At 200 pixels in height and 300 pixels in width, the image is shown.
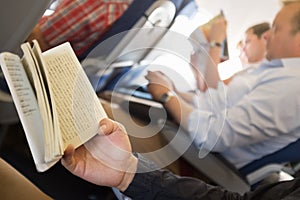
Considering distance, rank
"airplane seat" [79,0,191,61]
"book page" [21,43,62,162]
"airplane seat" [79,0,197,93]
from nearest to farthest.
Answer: "book page" [21,43,62,162] < "airplane seat" [79,0,197,93] < "airplane seat" [79,0,191,61]

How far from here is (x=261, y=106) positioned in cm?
147

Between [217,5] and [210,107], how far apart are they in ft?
5.02

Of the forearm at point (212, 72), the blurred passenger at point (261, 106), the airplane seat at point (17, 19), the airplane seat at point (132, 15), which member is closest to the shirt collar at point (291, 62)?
the blurred passenger at point (261, 106)

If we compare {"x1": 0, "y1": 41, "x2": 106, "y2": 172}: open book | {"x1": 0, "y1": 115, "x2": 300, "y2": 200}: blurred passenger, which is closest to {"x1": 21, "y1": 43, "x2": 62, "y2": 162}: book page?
{"x1": 0, "y1": 41, "x2": 106, "y2": 172}: open book

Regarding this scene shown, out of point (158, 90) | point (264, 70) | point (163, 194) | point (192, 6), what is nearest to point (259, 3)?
point (192, 6)

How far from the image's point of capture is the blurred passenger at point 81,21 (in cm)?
142

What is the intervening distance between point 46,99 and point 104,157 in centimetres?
22

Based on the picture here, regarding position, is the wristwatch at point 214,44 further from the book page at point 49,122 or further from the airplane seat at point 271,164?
the book page at point 49,122

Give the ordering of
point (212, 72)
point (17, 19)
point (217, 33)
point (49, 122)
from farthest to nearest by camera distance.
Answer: point (217, 33)
point (212, 72)
point (17, 19)
point (49, 122)

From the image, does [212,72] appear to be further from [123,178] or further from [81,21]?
[123,178]

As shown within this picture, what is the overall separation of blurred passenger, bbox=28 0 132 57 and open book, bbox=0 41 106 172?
30.6 inches

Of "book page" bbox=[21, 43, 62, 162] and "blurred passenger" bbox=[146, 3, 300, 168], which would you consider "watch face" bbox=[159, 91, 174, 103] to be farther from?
"book page" bbox=[21, 43, 62, 162]

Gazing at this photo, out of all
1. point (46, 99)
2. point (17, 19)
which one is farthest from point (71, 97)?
point (17, 19)

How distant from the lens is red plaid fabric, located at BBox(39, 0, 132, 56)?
4.69 ft
